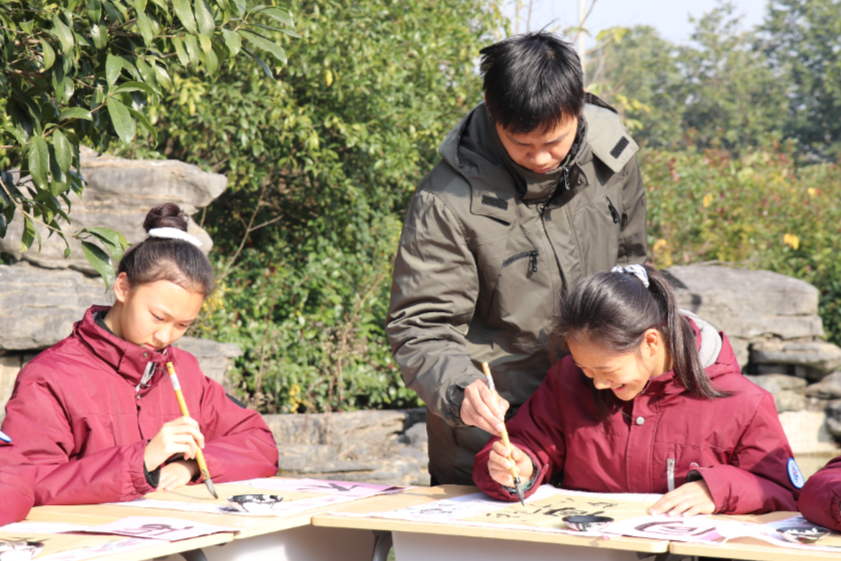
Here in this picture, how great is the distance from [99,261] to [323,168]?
4.07 m

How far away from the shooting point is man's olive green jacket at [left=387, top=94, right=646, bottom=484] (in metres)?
2.38

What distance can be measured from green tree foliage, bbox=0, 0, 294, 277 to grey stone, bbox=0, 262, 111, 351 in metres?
2.23

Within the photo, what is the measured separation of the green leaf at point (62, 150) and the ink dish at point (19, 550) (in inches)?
38.3

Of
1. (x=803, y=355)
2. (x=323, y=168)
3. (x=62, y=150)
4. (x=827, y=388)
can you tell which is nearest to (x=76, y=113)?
(x=62, y=150)

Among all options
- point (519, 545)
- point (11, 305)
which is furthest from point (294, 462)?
point (519, 545)

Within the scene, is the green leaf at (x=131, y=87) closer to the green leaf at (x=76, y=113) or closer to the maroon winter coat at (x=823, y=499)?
the green leaf at (x=76, y=113)

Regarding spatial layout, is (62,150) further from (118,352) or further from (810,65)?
(810,65)

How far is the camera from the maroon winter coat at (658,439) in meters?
2.16

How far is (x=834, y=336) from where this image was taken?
8.37 m

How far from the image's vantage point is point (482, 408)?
6.75ft

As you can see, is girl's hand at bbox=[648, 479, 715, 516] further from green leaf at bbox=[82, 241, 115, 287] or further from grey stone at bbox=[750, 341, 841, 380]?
grey stone at bbox=[750, 341, 841, 380]

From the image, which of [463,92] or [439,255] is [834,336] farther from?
[439,255]

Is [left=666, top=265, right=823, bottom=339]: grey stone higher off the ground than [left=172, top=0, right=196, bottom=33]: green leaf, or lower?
lower

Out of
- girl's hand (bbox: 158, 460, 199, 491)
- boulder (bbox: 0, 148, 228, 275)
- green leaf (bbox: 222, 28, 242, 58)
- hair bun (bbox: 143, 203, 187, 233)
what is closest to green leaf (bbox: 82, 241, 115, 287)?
hair bun (bbox: 143, 203, 187, 233)
